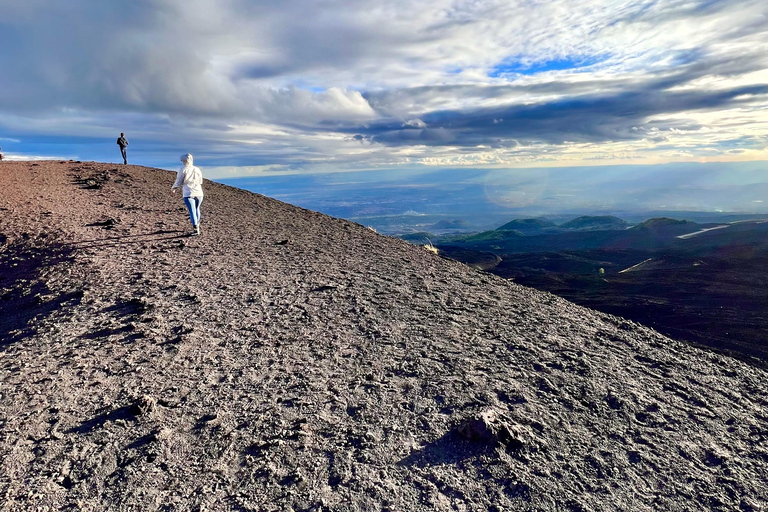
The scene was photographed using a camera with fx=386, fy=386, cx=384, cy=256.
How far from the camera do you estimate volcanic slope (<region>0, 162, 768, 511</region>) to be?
299cm

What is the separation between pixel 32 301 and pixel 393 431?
580 cm

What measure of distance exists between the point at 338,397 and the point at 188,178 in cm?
680

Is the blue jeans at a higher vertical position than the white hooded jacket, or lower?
lower

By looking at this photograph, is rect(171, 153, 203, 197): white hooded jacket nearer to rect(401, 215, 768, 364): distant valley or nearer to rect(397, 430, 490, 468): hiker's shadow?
rect(397, 430, 490, 468): hiker's shadow

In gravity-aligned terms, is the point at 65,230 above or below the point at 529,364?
above

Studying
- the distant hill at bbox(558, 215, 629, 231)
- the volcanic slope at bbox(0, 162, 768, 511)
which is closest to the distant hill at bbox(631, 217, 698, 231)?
the distant hill at bbox(558, 215, 629, 231)

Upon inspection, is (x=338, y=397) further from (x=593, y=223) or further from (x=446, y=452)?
(x=593, y=223)

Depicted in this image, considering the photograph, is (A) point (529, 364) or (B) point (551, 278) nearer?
(A) point (529, 364)

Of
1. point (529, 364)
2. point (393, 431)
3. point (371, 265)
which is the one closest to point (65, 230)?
point (371, 265)

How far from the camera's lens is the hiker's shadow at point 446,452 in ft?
10.6

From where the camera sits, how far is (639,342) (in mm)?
5801

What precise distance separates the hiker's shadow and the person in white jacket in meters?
7.46

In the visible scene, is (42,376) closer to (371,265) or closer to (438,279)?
(371,265)

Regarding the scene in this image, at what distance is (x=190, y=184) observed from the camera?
8.62 meters
